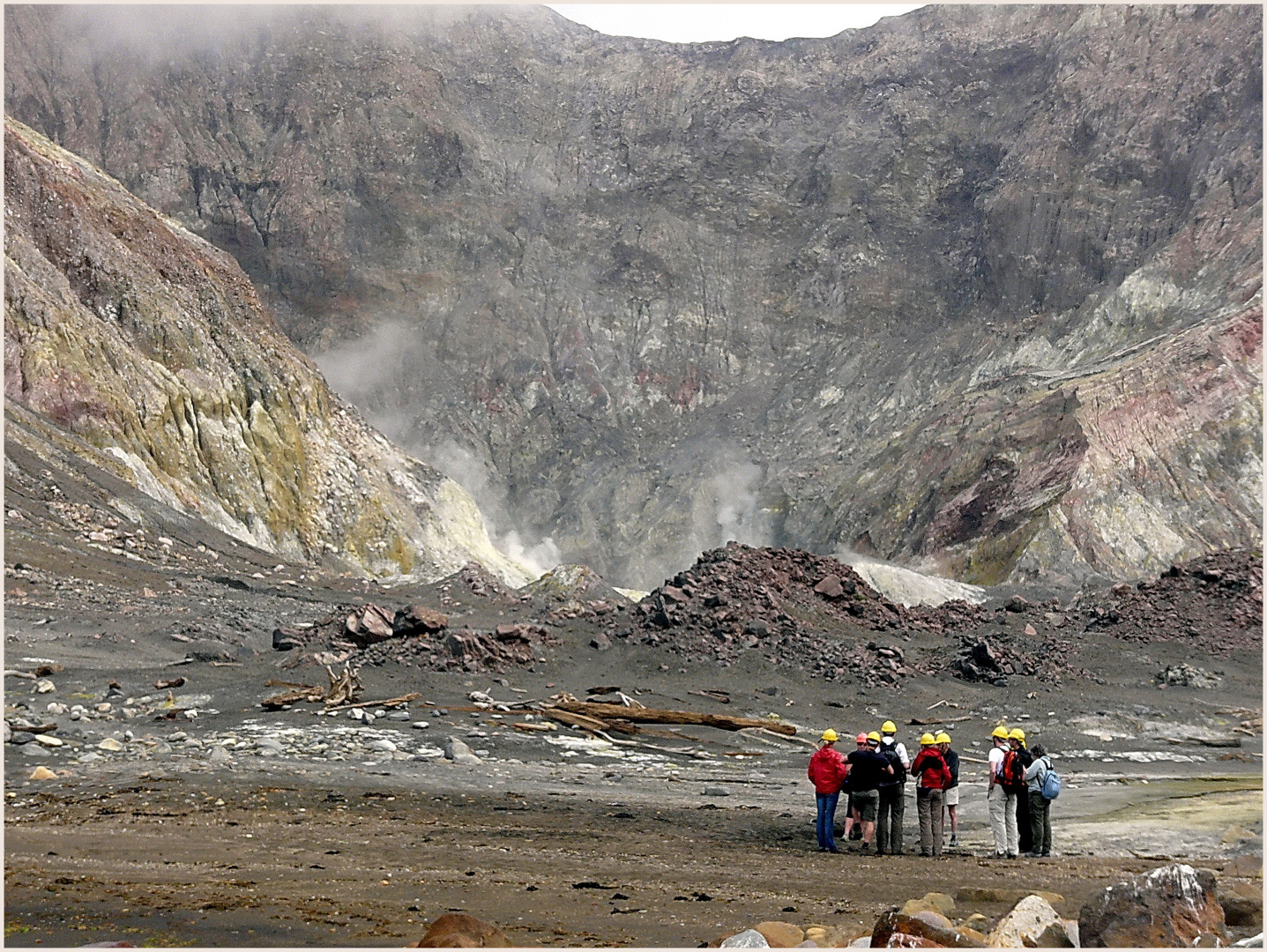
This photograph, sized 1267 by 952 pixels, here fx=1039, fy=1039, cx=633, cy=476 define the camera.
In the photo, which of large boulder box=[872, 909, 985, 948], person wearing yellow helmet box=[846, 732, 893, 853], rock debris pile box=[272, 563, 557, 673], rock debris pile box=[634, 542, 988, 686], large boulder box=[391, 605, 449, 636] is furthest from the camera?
rock debris pile box=[634, 542, 988, 686]

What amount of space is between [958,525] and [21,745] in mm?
46537

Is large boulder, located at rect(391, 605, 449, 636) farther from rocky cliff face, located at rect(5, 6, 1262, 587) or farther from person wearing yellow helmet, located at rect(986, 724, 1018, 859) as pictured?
rocky cliff face, located at rect(5, 6, 1262, 587)

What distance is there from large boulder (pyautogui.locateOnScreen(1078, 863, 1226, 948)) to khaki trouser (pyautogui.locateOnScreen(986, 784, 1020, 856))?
163 inches

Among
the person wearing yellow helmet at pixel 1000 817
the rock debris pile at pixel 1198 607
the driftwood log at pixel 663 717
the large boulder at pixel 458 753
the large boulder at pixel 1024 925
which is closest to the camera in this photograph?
the large boulder at pixel 1024 925

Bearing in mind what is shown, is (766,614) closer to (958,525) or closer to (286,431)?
(286,431)

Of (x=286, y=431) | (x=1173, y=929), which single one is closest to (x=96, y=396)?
(x=286, y=431)

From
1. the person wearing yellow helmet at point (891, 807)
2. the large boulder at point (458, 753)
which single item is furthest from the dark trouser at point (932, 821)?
the large boulder at point (458, 753)

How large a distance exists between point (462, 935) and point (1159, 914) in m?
4.12

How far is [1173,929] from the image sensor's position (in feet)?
20.4

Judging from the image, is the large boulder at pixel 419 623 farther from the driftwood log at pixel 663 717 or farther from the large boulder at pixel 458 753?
the large boulder at pixel 458 753

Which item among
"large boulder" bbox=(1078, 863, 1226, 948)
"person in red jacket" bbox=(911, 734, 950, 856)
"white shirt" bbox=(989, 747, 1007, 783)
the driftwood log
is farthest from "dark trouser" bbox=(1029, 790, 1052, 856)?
the driftwood log

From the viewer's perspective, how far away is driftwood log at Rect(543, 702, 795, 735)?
17469 mm

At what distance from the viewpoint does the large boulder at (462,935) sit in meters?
5.86

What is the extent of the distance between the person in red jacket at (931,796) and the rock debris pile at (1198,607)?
63.4ft
